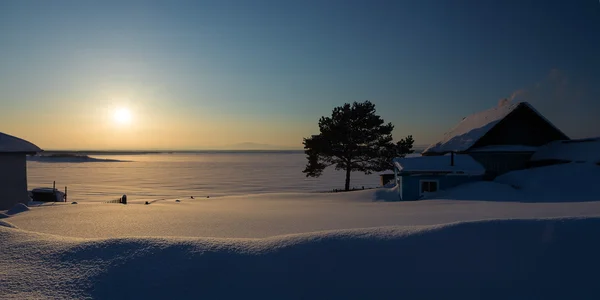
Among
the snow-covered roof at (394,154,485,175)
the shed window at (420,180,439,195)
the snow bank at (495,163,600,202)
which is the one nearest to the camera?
the snow bank at (495,163,600,202)

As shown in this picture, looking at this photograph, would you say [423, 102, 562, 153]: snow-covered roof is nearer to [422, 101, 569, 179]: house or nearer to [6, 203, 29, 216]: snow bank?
[422, 101, 569, 179]: house

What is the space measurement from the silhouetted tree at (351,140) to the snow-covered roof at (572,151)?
1397 cm

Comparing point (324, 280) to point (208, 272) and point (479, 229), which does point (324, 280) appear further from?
point (479, 229)

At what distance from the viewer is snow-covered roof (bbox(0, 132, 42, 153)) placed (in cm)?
1764

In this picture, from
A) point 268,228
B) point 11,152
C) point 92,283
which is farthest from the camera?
point 11,152

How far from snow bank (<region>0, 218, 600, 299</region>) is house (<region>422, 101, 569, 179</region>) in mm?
19249

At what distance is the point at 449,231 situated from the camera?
12.6 feet

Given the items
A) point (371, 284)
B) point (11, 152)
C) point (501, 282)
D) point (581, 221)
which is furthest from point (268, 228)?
point (11, 152)

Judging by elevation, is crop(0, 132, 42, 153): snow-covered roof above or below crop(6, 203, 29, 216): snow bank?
above

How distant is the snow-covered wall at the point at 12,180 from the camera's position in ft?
57.9

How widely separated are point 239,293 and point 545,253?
11.1ft

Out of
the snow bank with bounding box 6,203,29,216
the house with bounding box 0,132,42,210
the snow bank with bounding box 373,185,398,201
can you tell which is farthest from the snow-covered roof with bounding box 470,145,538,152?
the house with bounding box 0,132,42,210

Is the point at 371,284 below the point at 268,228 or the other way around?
the other way around

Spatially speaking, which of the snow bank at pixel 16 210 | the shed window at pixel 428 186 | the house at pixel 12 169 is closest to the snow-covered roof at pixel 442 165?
the shed window at pixel 428 186
